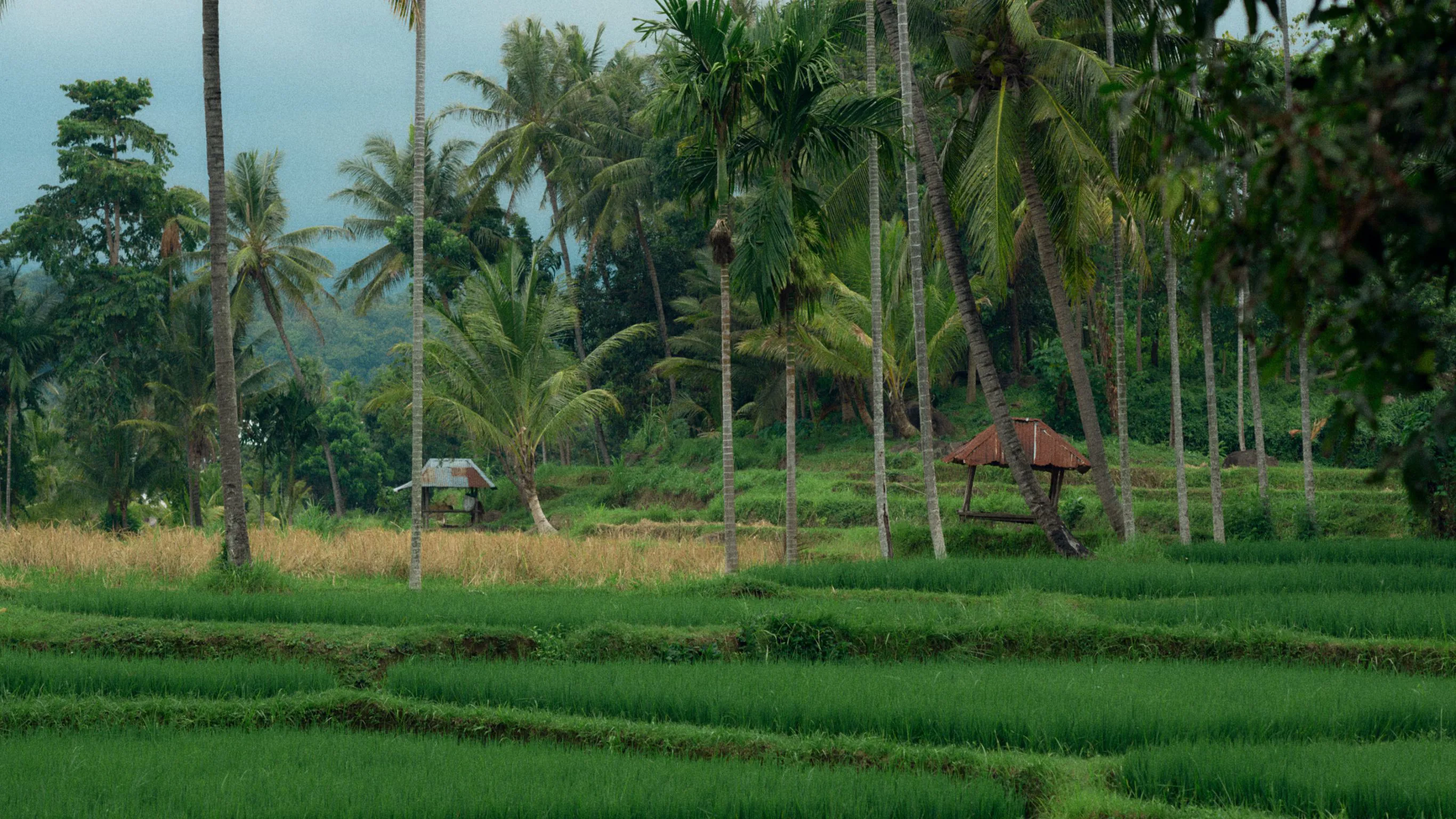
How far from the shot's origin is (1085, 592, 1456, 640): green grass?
948 centimetres

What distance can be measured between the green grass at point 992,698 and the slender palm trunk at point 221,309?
5.43 metres

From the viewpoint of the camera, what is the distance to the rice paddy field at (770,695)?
5684 millimetres

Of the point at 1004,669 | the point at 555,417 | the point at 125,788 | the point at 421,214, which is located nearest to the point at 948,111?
the point at 555,417

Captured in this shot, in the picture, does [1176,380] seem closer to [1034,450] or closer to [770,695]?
[1034,450]

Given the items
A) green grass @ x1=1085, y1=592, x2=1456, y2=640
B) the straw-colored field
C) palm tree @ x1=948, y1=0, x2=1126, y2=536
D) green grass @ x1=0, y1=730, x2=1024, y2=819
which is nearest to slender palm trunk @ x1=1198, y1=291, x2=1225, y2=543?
palm tree @ x1=948, y1=0, x2=1126, y2=536

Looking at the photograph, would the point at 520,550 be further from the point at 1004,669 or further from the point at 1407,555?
the point at 1407,555

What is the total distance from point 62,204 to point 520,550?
55.8 ft

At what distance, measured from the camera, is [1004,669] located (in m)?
8.89

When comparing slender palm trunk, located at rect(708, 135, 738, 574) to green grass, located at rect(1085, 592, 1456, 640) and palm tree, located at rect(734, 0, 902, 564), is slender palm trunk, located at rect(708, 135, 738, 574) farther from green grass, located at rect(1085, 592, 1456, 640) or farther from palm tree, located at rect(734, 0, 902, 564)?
green grass, located at rect(1085, 592, 1456, 640)

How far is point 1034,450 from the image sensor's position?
54.1 ft

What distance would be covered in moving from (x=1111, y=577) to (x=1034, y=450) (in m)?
4.74

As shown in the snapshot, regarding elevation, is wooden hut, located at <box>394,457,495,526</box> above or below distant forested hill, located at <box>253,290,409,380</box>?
below

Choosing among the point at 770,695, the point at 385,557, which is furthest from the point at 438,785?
the point at 385,557

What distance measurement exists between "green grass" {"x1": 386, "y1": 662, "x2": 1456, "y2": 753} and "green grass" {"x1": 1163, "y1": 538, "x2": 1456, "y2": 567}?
507cm
